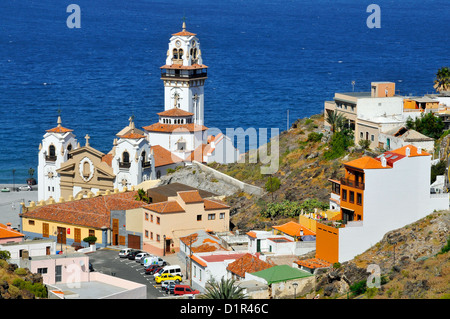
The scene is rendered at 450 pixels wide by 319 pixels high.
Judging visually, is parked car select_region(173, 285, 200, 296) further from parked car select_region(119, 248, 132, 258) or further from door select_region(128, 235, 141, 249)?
door select_region(128, 235, 141, 249)

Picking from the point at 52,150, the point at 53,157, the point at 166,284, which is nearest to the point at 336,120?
the point at 53,157

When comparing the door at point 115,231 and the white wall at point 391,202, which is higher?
the white wall at point 391,202

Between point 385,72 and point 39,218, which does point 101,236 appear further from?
point 385,72

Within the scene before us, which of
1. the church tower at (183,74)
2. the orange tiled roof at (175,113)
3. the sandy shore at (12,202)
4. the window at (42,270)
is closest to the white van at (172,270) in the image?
the window at (42,270)

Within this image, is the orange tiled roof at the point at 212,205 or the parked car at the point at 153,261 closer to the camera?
the parked car at the point at 153,261

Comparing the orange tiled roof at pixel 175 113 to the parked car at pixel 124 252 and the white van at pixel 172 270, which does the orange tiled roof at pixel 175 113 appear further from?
the white van at pixel 172 270

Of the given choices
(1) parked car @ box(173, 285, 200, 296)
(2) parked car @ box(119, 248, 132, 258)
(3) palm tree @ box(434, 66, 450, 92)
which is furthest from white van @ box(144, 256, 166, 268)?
(3) palm tree @ box(434, 66, 450, 92)

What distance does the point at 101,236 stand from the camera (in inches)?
2586

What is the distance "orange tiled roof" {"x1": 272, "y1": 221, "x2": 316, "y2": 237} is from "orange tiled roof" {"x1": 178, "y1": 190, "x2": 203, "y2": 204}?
6.82 meters

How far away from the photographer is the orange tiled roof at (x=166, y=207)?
2477 inches

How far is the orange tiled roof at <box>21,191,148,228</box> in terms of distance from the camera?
6725 centimetres

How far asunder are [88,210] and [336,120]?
17161mm

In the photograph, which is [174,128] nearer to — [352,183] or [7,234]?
[7,234]

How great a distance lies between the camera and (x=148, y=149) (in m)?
79.0
